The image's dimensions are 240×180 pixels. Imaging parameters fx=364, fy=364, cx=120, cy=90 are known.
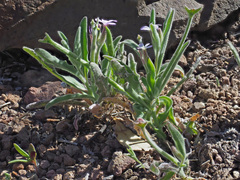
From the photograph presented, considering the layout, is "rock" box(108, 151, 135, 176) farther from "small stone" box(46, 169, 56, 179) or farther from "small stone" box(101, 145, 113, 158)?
"small stone" box(46, 169, 56, 179)

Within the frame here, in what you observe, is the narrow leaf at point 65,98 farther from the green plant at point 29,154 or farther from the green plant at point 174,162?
the green plant at point 174,162

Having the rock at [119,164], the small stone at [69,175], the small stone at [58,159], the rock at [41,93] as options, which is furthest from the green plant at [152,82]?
the rock at [41,93]

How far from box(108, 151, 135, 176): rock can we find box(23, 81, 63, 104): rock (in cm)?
83

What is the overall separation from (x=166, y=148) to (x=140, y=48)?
64 centimetres

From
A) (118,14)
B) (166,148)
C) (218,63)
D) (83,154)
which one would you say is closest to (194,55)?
(218,63)

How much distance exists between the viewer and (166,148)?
2.24 m

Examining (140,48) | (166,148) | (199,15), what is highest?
(140,48)

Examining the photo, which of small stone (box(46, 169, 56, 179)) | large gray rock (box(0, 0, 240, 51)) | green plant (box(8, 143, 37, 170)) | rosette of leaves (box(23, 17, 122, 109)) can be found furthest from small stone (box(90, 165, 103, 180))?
large gray rock (box(0, 0, 240, 51))

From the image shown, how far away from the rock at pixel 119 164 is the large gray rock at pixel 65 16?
4.03 ft

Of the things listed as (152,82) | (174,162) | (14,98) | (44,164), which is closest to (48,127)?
(44,164)

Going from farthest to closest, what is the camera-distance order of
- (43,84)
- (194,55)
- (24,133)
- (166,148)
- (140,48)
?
(194,55) < (43,84) < (24,133) < (166,148) < (140,48)

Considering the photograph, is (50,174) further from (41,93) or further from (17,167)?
(41,93)

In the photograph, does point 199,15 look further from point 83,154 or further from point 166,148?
point 83,154

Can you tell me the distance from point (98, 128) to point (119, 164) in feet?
1.34
